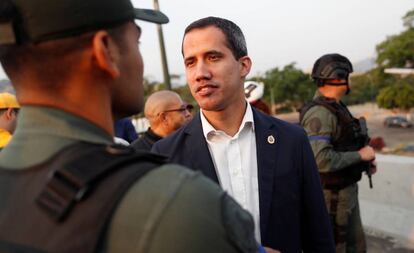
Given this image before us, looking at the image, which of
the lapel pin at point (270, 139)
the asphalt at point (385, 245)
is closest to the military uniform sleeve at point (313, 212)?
the lapel pin at point (270, 139)

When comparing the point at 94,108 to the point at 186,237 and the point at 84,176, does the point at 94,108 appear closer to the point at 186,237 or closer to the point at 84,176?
the point at 84,176

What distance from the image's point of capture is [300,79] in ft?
215

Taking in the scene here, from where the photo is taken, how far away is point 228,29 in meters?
2.30

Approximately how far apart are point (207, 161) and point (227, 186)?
7.4 inches

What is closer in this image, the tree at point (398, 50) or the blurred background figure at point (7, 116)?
the blurred background figure at point (7, 116)

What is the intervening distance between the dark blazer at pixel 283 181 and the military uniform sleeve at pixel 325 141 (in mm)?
1284

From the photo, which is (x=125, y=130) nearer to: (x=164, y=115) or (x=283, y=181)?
(x=164, y=115)

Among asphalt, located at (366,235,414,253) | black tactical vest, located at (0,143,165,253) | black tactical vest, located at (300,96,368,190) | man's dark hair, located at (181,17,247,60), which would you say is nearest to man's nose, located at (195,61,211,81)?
man's dark hair, located at (181,17,247,60)

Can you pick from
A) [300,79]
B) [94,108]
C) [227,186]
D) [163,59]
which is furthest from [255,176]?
[300,79]

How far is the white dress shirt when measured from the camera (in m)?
2.12

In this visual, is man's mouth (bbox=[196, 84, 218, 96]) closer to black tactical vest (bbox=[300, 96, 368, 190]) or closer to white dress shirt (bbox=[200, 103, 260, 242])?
white dress shirt (bbox=[200, 103, 260, 242])

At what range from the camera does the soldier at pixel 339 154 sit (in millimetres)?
3480

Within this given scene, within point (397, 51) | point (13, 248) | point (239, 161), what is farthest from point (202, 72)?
point (397, 51)

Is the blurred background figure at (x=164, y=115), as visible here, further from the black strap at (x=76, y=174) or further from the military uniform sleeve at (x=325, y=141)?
the black strap at (x=76, y=174)
